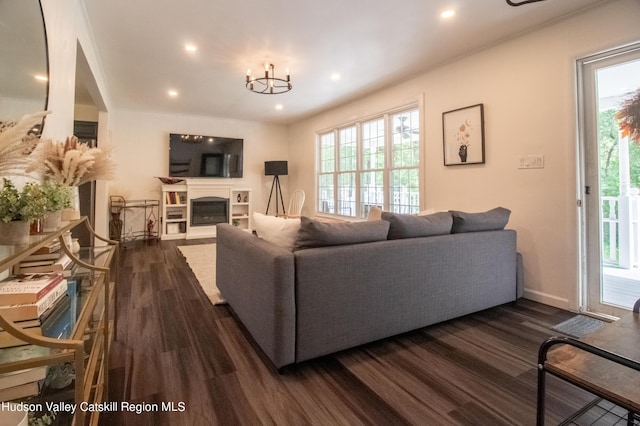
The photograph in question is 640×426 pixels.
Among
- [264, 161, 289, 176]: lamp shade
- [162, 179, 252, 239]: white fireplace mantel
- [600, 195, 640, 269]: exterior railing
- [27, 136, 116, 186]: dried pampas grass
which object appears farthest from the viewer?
[264, 161, 289, 176]: lamp shade

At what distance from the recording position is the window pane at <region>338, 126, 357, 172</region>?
5609mm

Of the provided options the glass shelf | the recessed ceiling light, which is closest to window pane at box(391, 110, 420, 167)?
the recessed ceiling light

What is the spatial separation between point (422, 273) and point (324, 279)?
799 millimetres

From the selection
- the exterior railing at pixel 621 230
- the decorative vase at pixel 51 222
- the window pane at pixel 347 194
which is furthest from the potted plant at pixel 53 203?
the window pane at pixel 347 194

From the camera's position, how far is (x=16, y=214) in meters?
0.92

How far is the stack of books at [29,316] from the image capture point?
0.83m

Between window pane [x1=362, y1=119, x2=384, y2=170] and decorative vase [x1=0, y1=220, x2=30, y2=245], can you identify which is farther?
window pane [x1=362, y1=119, x2=384, y2=170]

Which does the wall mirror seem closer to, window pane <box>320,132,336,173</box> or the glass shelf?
the glass shelf

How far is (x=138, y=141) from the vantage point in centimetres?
618

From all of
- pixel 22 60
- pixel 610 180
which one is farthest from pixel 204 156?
pixel 610 180

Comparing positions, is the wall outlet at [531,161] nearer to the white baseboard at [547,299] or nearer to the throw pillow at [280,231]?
the white baseboard at [547,299]

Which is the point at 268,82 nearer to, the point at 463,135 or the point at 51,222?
the point at 463,135

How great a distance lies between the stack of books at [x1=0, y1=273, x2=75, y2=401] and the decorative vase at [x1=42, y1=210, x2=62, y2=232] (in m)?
0.19

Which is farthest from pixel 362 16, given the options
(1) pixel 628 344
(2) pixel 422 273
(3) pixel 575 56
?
(1) pixel 628 344
